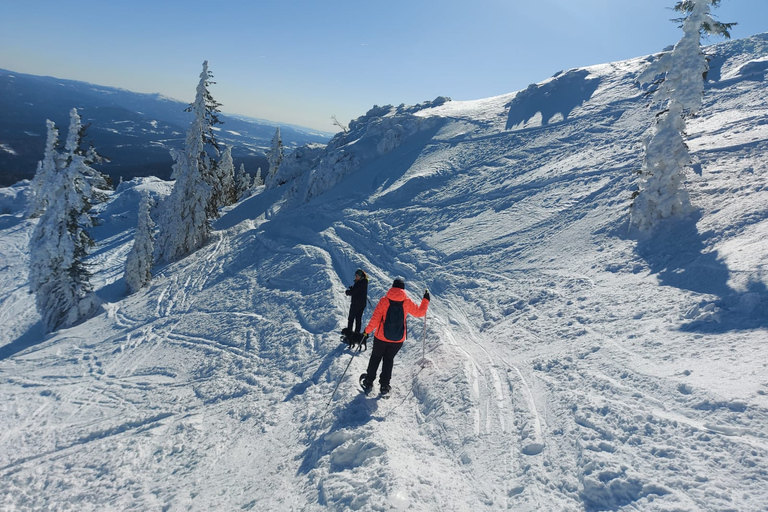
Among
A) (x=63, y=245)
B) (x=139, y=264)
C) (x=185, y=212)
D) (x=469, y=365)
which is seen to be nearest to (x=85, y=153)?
(x=63, y=245)

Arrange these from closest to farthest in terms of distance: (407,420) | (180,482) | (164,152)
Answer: (180,482)
(407,420)
(164,152)

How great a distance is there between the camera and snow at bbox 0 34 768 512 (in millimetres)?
4914

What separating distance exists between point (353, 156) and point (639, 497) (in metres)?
27.3

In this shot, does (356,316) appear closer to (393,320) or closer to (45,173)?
(393,320)

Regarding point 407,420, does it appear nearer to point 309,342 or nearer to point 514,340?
point 514,340

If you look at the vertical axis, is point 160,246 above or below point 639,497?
below

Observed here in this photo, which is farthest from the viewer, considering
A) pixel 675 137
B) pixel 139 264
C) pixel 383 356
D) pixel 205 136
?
pixel 205 136

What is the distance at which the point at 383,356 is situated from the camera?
7062mm

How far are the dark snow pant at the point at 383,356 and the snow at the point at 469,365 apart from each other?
1.43 feet

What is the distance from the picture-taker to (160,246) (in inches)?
1077

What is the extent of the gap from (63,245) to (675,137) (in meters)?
25.8

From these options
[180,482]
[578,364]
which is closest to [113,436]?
[180,482]

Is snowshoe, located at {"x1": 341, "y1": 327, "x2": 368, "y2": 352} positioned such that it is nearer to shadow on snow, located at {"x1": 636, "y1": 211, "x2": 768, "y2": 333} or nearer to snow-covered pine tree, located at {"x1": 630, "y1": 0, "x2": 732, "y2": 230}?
shadow on snow, located at {"x1": 636, "y1": 211, "x2": 768, "y2": 333}

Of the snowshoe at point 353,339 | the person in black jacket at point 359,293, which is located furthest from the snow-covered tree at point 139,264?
the person in black jacket at point 359,293
